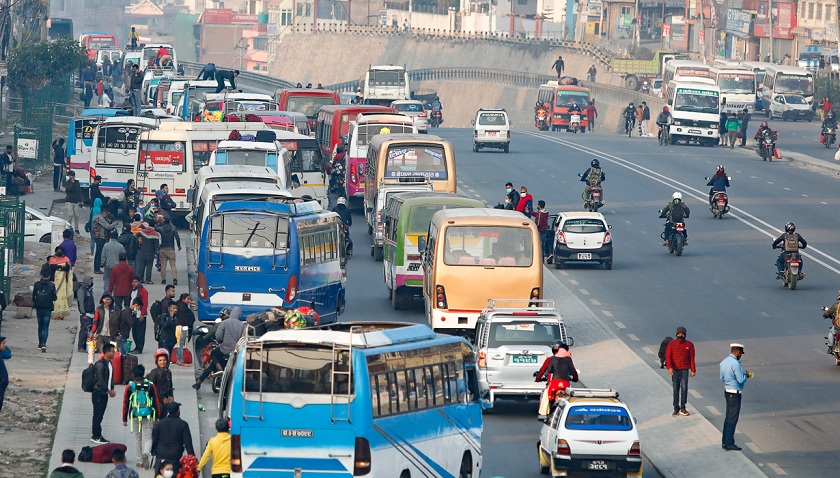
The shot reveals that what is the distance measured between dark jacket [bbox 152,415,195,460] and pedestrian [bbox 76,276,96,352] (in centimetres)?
897

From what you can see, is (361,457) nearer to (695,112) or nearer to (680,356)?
(680,356)

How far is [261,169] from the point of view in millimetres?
37781

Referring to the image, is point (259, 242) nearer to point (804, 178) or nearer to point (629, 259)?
point (629, 259)

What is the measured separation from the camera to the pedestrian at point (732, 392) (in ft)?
73.8

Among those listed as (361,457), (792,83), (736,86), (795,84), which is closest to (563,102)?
(736,86)

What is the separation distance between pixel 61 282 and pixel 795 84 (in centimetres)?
7228

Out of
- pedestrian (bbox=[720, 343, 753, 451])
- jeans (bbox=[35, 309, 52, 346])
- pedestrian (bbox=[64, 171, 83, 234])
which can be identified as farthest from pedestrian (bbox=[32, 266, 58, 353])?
pedestrian (bbox=[64, 171, 83, 234])

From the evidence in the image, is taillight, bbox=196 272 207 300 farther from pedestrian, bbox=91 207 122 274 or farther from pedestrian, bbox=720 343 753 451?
pedestrian, bbox=720 343 753 451

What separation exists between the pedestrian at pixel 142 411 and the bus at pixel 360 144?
92.5 ft

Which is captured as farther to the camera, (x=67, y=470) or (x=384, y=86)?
(x=384, y=86)

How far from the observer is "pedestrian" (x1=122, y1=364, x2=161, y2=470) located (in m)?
20.0

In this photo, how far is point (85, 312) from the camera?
2786cm

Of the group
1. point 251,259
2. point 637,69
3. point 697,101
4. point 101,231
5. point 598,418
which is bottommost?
point 598,418

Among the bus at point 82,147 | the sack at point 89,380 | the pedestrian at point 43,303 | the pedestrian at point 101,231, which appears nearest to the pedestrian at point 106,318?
the pedestrian at point 43,303
